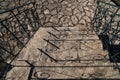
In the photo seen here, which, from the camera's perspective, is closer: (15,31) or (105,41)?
(105,41)

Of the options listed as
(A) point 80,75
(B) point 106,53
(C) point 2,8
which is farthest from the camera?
(C) point 2,8

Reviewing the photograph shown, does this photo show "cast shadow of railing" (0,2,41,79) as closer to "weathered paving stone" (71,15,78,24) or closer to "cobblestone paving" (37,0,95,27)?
"cobblestone paving" (37,0,95,27)

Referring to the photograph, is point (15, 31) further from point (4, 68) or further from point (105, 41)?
point (105, 41)

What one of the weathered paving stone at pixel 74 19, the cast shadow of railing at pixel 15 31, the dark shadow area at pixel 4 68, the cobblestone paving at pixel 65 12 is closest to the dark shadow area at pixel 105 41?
the cobblestone paving at pixel 65 12

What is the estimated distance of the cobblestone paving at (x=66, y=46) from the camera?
7160 millimetres

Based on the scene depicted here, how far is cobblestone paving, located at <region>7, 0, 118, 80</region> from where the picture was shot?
7160 millimetres

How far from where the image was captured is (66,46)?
8.60 m

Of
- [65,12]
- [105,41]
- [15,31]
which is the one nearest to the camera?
[105,41]

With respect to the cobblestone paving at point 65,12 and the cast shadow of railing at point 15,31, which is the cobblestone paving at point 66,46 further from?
the cast shadow of railing at point 15,31

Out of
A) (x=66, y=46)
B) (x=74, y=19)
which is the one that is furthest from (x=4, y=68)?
(x=74, y=19)

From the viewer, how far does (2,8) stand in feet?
37.8

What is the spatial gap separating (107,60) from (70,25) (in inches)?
139

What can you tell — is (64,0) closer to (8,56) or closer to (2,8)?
(2,8)

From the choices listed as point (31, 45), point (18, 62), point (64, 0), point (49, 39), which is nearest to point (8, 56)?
point (18, 62)
